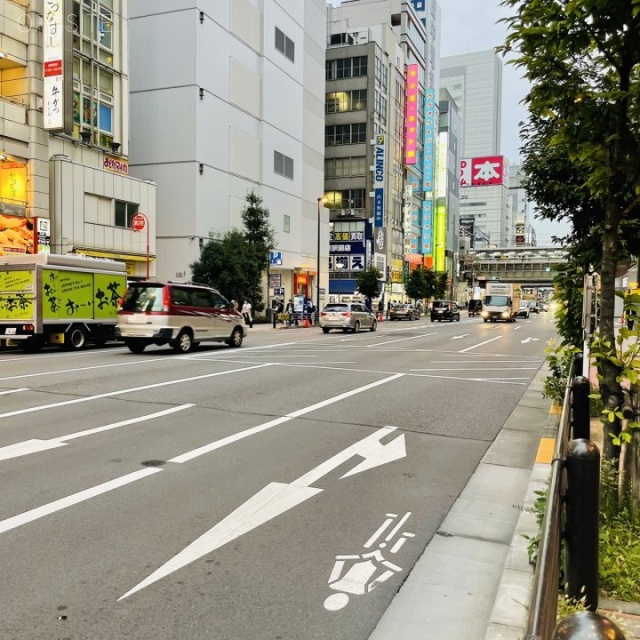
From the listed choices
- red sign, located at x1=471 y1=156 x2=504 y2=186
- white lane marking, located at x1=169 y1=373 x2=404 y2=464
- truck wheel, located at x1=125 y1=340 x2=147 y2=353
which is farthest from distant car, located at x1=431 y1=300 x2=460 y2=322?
red sign, located at x1=471 y1=156 x2=504 y2=186

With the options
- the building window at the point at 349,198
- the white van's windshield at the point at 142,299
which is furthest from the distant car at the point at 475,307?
the white van's windshield at the point at 142,299

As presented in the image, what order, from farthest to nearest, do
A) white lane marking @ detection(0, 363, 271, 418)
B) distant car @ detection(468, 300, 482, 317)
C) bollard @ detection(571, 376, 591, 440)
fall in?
distant car @ detection(468, 300, 482, 317) → white lane marking @ detection(0, 363, 271, 418) → bollard @ detection(571, 376, 591, 440)

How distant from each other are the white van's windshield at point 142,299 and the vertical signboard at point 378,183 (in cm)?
5933

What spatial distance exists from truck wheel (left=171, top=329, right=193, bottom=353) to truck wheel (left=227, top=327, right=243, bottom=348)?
2510 millimetres

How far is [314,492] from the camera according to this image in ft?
18.4

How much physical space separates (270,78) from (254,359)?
38102 mm

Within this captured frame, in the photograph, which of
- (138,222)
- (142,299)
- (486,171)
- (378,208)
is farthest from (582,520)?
(486,171)

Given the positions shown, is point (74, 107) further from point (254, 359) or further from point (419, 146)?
point (419, 146)

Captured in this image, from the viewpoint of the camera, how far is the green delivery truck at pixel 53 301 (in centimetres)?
1864

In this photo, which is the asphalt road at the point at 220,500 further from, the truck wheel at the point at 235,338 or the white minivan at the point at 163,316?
the truck wheel at the point at 235,338

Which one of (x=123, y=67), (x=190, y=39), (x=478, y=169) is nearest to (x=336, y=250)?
(x=190, y=39)

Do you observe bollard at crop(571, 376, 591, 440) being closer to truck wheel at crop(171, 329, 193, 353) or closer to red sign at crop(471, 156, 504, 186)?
truck wheel at crop(171, 329, 193, 353)

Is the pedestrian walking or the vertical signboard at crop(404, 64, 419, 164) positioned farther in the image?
the vertical signboard at crop(404, 64, 419, 164)

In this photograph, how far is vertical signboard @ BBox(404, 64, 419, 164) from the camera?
87.6 meters
